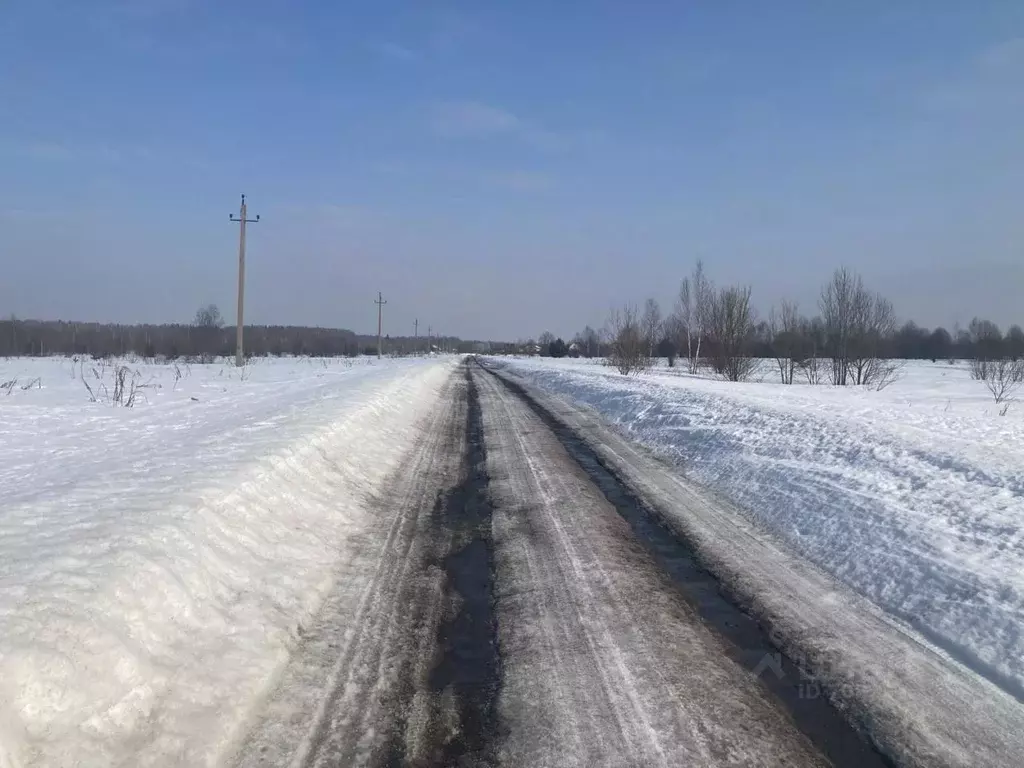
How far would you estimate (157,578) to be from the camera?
13.4ft

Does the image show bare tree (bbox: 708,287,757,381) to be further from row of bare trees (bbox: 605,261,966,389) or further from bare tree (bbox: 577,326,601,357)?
bare tree (bbox: 577,326,601,357)

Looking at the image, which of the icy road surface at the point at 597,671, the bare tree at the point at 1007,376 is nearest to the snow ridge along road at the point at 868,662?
the icy road surface at the point at 597,671

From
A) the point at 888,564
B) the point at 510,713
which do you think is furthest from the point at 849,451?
the point at 510,713

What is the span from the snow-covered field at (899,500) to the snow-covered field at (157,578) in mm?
4436

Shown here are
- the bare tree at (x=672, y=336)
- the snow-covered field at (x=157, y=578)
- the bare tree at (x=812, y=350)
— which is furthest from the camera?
the bare tree at (x=672, y=336)

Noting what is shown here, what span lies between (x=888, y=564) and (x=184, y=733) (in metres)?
5.39

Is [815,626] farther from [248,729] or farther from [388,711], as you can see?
[248,729]

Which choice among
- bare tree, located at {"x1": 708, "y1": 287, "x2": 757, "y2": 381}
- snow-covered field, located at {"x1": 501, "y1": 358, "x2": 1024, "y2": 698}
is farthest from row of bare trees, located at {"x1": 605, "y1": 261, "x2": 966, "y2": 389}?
snow-covered field, located at {"x1": 501, "y1": 358, "x2": 1024, "y2": 698}

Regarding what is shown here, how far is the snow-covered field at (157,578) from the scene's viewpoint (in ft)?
9.38

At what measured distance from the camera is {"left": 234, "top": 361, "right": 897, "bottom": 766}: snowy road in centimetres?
294

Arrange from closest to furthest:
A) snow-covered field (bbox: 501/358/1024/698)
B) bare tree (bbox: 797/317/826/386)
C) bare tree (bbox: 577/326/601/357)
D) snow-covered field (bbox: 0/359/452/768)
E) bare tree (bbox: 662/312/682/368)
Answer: snow-covered field (bbox: 0/359/452/768), snow-covered field (bbox: 501/358/1024/698), bare tree (bbox: 797/317/826/386), bare tree (bbox: 662/312/682/368), bare tree (bbox: 577/326/601/357)

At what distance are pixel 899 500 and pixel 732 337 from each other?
1281 inches

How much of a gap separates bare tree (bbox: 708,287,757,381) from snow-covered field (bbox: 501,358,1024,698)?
78.3ft

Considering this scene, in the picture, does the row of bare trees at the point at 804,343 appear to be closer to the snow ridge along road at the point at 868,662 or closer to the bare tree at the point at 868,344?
the bare tree at the point at 868,344
